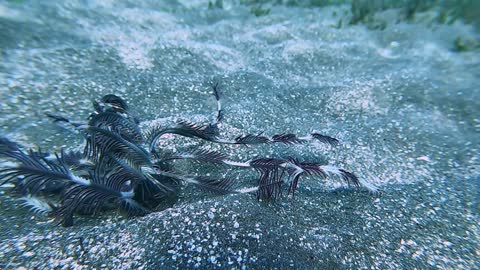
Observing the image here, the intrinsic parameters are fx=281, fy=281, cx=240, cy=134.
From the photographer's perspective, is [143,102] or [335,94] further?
[335,94]

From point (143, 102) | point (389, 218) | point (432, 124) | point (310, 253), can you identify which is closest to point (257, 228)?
point (310, 253)

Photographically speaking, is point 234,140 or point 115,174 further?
point 234,140

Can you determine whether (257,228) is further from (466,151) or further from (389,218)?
(466,151)

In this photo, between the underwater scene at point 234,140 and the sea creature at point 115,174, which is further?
the underwater scene at point 234,140

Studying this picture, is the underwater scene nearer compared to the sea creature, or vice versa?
the sea creature

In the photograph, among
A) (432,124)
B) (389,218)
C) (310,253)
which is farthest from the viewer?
(432,124)

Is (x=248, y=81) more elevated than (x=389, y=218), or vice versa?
(x=248, y=81)

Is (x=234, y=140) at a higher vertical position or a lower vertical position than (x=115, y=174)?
lower

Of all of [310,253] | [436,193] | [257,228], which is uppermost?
[257,228]
